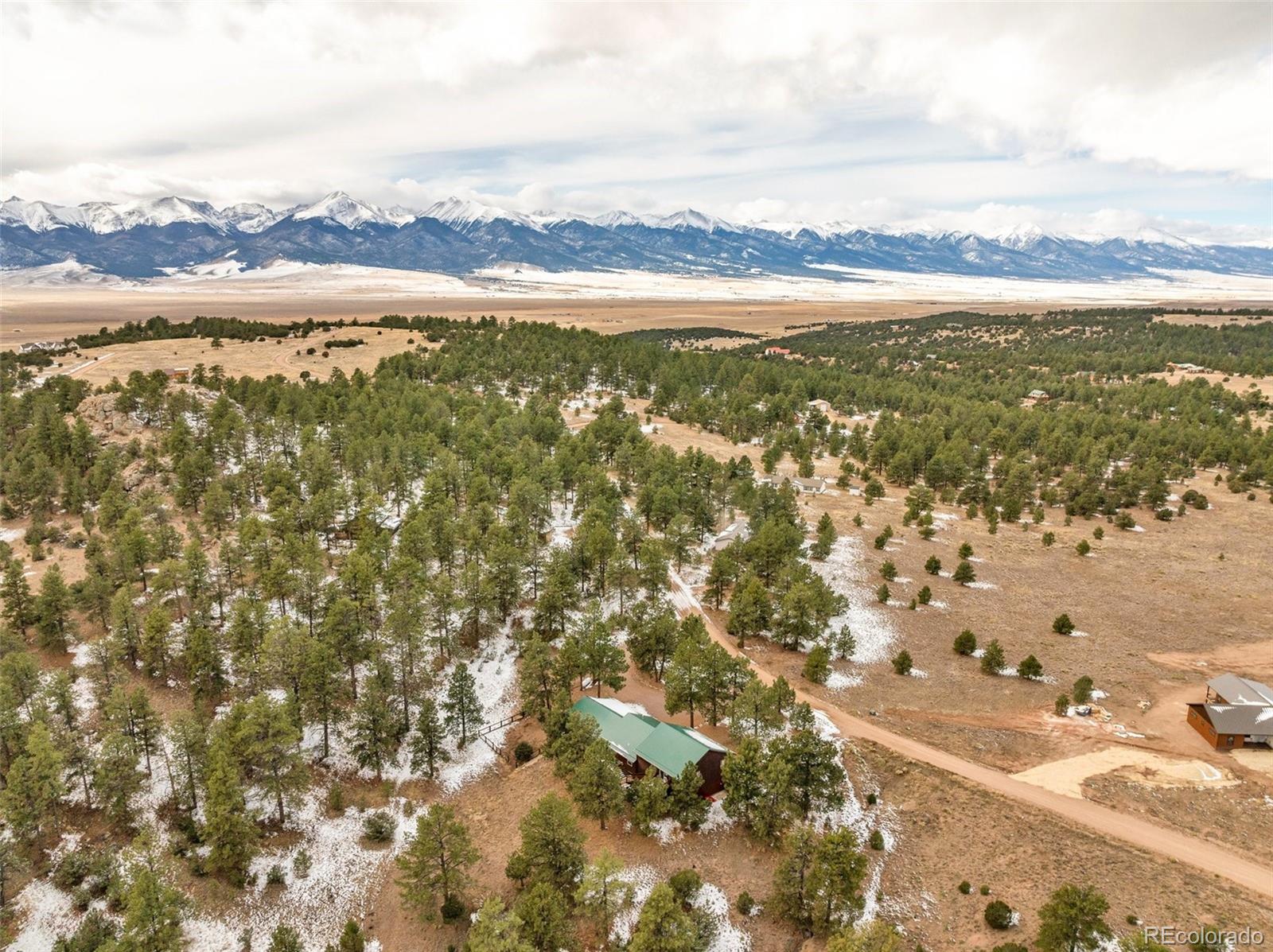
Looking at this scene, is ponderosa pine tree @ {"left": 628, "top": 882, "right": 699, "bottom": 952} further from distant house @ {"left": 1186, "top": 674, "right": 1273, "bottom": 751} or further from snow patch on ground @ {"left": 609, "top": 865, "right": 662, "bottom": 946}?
distant house @ {"left": 1186, "top": 674, "right": 1273, "bottom": 751}

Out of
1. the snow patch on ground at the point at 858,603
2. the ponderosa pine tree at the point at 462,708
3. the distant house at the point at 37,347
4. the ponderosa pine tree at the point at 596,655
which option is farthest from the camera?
the distant house at the point at 37,347

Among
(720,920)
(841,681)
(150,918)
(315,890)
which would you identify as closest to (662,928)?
(720,920)

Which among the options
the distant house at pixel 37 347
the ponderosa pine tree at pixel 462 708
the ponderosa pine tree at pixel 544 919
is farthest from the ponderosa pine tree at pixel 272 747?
the distant house at pixel 37 347

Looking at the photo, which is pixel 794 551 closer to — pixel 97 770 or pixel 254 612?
pixel 254 612

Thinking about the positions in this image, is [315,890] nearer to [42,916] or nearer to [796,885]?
[42,916]

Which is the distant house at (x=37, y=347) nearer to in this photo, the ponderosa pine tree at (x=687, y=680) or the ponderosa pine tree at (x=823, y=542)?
the ponderosa pine tree at (x=823, y=542)
